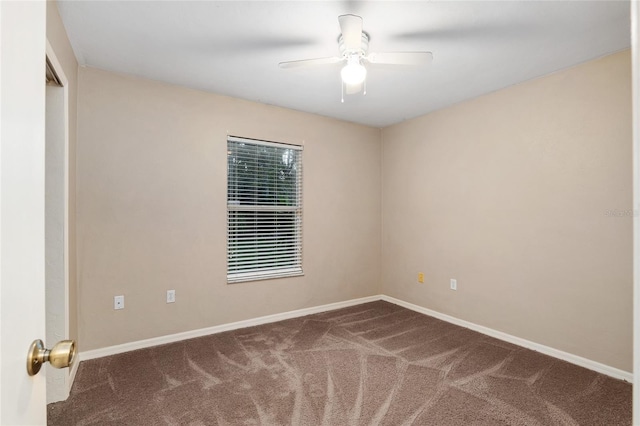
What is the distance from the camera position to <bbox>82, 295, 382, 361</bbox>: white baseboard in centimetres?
275

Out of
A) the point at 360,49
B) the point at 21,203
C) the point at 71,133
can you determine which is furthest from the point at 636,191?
the point at 71,133

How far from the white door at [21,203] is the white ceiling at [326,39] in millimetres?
1574

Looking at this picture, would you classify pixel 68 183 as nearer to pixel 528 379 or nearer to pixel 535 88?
pixel 528 379

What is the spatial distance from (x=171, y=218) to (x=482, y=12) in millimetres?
2954

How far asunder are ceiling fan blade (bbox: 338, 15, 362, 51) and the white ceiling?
16 centimetres

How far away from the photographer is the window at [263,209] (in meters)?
3.44

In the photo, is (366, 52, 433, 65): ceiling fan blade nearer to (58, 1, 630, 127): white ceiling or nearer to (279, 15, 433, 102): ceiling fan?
(279, 15, 433, 102): ceiling fan

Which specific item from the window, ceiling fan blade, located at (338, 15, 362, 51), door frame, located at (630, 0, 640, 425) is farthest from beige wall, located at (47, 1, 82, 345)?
door frame, located at (630, 0, 640, 425)

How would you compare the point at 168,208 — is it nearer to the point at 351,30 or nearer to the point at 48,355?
the point at 351,30

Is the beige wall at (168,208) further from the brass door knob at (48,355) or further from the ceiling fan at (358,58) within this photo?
the brass door knob at (48,355)

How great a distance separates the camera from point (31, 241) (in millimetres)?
653

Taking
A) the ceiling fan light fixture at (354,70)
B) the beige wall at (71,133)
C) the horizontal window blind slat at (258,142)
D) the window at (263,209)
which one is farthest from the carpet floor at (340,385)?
the ceiling fan light fixture at (354,70)

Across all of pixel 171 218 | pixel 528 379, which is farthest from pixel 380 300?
pixel 171 218

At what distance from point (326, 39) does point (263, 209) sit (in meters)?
1.94
